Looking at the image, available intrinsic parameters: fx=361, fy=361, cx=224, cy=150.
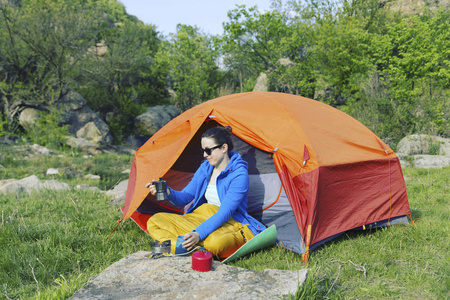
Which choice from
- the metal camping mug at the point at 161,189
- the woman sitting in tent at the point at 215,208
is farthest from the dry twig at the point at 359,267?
the metal camping mug at the point at 161,189

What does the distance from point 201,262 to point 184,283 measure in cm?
20

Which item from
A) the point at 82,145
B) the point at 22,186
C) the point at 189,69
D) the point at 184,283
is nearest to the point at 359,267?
the point at 184,283

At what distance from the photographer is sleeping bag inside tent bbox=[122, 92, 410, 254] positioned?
3.54 meters

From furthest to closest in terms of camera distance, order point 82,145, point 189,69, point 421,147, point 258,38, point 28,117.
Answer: point 189,69
point 258,38
point 28,117
point 82,145
point 421,147

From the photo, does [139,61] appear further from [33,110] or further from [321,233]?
[321,233]

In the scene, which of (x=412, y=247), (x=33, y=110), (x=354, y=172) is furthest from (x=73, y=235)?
(x=33, y=110)

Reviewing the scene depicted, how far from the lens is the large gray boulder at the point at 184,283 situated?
89.8 inches

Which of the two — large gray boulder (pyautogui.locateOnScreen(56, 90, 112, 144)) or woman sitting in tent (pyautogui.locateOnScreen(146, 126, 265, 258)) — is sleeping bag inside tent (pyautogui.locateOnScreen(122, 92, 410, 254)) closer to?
woman sitting in tent (pyautogui.locateOnScreen(146, 126, 265, 258))

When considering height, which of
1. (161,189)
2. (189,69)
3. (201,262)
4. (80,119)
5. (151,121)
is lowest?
(201,262)

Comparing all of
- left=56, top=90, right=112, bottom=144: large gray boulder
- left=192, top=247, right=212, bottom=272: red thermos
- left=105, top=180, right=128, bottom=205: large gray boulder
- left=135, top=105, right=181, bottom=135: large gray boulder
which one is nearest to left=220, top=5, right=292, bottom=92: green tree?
left=135, top=105, right=181, bottom=135: large gray boulder

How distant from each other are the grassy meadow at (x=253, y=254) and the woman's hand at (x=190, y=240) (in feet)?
1.59

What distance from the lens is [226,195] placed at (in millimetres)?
3182

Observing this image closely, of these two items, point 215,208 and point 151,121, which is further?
A: point 151,121

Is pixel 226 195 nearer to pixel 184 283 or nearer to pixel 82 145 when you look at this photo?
pixel 184 283
